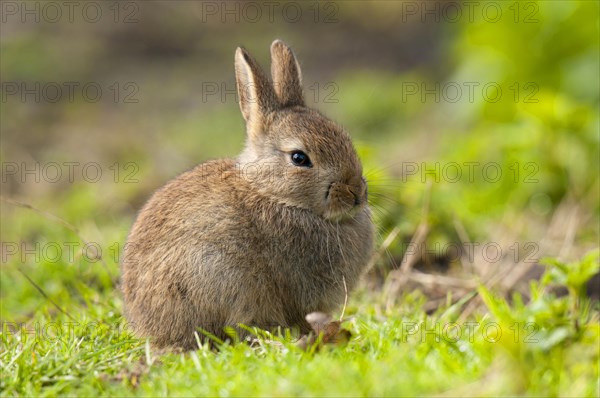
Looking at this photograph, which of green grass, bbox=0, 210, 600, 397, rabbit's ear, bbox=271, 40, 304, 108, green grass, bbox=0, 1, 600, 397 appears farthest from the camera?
rabbit's ear, bbox=271, 40, 304, 108

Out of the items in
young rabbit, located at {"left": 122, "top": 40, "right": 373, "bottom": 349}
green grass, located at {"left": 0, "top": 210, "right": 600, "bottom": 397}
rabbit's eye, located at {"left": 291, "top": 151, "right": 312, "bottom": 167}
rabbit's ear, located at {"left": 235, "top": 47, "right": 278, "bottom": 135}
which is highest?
rabbit's ear, located at {"left": 235, "top": 47, "right": 278, "bottom": 135}

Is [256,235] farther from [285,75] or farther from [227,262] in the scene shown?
[285,75]

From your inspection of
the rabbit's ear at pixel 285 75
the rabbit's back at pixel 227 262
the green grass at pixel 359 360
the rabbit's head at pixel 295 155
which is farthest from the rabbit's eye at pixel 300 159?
the green grass at pixel 359 360

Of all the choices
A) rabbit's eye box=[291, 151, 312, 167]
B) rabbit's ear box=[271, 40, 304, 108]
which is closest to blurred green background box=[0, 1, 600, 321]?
rabbit's ear box=[271, 40, 304, 108]

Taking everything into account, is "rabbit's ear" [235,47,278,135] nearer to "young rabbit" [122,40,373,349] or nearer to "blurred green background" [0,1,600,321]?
"young rabbit" [122,40,373,349]

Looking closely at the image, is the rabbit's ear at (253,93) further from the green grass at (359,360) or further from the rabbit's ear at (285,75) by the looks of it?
the green grass at (359,360)

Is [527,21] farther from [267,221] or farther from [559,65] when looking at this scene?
[267,221]

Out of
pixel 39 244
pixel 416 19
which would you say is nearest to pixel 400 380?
pixel 39 244
